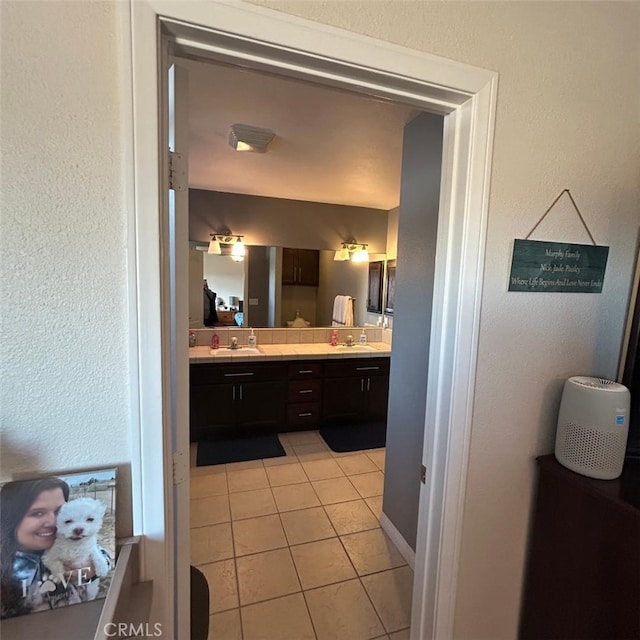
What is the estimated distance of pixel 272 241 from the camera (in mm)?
3727

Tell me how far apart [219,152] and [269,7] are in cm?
189

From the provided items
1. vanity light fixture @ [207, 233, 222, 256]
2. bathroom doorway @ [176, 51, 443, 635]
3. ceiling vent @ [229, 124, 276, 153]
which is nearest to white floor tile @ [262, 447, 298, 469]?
bathroom doorway @ [176, 51, 443, 635]

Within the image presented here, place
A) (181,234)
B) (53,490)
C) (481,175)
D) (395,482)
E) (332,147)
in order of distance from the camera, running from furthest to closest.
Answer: (332,147) < (395,482) < (481,175) < (181,234) < (53,490)

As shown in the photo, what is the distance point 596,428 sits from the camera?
3.56ft

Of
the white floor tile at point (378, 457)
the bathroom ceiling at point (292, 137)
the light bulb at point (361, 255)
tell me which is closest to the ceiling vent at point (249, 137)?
the bathroom ceiling at point (292, 137)

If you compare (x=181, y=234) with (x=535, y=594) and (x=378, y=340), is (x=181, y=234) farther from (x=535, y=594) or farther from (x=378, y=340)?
(x=378, y=340)

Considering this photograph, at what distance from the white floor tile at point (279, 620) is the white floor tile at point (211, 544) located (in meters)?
0.38

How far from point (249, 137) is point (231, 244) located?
1541mm

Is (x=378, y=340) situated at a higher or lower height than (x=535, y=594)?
higher

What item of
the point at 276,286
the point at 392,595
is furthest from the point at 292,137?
the point at 392,595

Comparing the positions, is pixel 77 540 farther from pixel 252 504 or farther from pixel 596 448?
pixel 252 504

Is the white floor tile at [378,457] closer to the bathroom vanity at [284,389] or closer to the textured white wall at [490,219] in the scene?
the bathroom vanity at [284,389]

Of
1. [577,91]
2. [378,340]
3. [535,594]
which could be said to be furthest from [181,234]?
[378,340]

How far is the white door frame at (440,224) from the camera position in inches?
28.7
